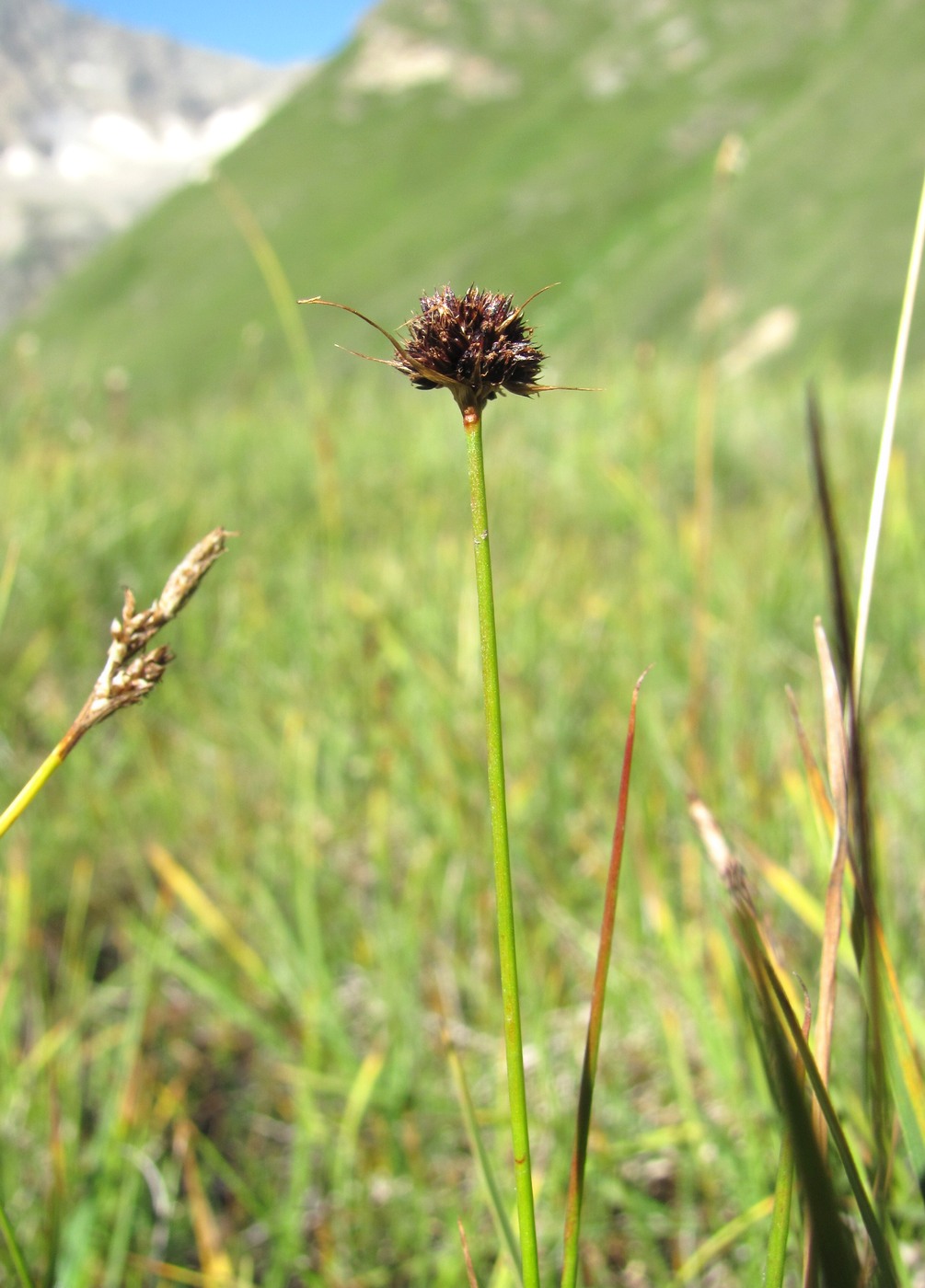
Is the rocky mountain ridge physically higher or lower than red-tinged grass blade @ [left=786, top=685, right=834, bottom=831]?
higher

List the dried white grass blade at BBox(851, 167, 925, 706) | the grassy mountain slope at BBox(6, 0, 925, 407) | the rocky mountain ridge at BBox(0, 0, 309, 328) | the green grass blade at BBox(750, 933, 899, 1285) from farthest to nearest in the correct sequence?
the rocky mountain ridge at BBox(0, 0, 309, 328) → the grassy mountain slope at BBox(6, 0, 925, 407) → the dried white grass blade at BBox(851, 167, 925, 706) → the green grass blade at BBox(750, 933, 899, 1285)

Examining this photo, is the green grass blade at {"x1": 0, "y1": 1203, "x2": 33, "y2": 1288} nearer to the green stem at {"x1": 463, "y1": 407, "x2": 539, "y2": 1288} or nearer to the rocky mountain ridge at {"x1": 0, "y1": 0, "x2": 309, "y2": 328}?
the green stem at {"x1": 463, "y1": 407, "x2": 539, "y2": 1288}

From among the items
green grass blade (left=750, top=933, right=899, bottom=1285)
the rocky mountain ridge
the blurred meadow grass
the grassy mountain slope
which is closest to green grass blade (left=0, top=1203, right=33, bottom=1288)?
green grass blade (left=750, top=933, right=899, bottom=1285)

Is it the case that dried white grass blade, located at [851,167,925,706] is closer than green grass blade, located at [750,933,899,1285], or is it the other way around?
green grass blade, located at [750,933,899,1285]

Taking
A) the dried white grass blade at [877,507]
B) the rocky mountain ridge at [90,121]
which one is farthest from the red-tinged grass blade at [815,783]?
the rocky mountain ridge at [90,121]

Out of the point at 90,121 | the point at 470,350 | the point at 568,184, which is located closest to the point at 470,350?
the point at 470,350

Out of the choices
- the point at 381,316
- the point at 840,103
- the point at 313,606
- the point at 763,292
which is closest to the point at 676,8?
the point at 840,103

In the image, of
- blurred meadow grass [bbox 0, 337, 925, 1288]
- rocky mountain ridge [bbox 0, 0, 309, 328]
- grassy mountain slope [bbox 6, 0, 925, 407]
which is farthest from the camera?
rocky mountain ridge [bbox 0, 0, 309, 328]

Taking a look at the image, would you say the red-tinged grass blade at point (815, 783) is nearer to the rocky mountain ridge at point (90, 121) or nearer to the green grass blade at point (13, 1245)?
the green grass blade at point (13, 1245)
